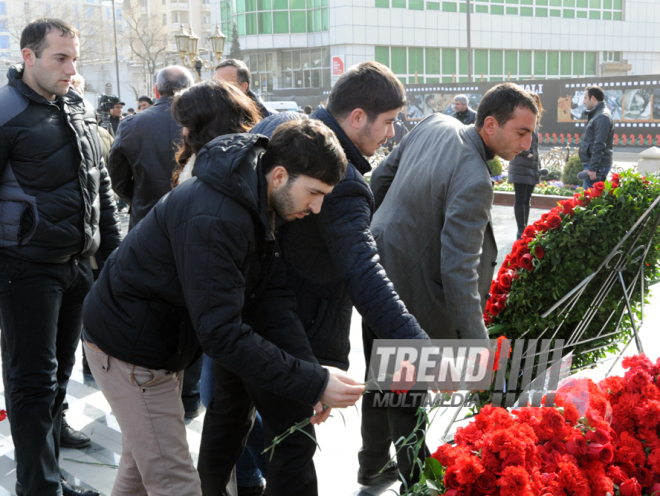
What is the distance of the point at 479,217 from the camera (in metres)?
2.71

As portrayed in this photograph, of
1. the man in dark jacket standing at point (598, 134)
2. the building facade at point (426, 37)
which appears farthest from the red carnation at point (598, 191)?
the building facade at point (426, 37)

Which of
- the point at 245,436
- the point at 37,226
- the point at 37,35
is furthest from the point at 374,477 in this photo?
the point at 37,35

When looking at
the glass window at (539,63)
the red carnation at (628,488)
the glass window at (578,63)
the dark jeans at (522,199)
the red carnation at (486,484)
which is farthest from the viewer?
the glass window at (578,63)

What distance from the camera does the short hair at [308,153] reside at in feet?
6.63

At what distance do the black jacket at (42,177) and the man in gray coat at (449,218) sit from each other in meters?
1.30

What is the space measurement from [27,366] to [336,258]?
1482 millimetres

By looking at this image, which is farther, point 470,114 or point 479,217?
point 470,114

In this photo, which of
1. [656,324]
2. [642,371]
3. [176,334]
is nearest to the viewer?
[642,371]

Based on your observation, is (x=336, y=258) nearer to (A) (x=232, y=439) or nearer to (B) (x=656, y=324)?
(A) (x=232, y=439)

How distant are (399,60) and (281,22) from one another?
917 centimetres

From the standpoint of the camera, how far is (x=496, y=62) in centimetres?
5375

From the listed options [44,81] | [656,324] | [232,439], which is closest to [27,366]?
[232,439]

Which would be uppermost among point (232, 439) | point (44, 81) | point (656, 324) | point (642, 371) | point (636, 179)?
point (44, 81)

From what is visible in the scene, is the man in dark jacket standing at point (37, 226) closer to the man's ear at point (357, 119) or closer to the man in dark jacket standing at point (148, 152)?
the man in dark jacket standing at point (148, 152)
